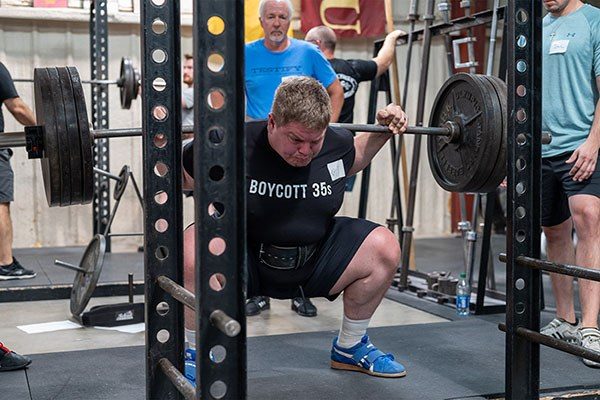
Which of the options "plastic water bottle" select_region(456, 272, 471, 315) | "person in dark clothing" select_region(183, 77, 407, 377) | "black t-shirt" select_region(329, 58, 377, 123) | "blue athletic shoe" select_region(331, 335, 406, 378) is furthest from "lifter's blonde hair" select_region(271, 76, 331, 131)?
"black t-shirt" select_region(329, 58, 377, 123)

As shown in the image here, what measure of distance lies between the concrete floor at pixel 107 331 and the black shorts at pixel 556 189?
0.78m

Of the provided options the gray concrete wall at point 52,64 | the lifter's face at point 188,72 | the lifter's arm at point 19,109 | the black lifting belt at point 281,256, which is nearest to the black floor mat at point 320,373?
the black lifting belt at point 281,256

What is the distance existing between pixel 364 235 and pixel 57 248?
3980 mm

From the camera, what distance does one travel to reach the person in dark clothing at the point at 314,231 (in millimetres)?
2418

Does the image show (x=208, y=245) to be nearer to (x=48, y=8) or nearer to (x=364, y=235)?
(x=364, y=235)

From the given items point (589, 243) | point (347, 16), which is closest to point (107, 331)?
point (589, 243)

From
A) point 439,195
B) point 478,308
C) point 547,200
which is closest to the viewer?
point 547,200

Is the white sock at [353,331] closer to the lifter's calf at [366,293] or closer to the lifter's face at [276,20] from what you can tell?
the lifter's calf at [366,293]

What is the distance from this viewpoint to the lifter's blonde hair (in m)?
2.20

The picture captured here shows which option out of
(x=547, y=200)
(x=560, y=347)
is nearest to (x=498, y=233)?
(x=547, y=200)

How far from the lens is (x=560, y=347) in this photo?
6.73 feet

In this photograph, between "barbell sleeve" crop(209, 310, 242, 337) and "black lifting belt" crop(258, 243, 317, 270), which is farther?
"black lifting belt" crop(258, 243, 317, 270)

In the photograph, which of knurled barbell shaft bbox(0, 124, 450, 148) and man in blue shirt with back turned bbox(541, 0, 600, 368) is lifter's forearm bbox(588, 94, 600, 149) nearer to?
man in blue shirt with back turned bbox(541, 0, 600, 368)

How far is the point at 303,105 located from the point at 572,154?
127 cm
